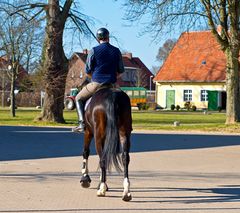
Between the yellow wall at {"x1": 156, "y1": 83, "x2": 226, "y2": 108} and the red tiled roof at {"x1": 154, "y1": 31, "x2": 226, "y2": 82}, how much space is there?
0.96 metres

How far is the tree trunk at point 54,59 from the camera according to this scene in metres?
37.0

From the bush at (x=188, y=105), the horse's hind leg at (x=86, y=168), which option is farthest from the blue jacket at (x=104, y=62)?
the bush at (x=188, y=105)

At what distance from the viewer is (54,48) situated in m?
37.1

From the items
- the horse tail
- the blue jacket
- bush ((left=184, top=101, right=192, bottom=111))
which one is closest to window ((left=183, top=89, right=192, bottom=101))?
bush ((left=184, top=101, right=192, bottom=111))

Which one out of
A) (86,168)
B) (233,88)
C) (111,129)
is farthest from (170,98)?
(111,129)

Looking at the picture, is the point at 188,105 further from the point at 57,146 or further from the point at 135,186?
the point at 135,186

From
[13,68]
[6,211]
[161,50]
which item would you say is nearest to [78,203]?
[6,211]

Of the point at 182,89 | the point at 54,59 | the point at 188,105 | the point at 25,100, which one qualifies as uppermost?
the point at 54,59

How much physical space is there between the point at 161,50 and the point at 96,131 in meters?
120

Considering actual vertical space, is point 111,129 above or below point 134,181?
above

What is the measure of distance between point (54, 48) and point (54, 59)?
64 centimetres

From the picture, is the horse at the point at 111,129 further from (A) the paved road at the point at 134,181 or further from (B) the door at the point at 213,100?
(B) the door at the point at 213,100

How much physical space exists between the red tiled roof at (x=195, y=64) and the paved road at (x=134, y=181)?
5963cm

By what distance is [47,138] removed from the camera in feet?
80.1
